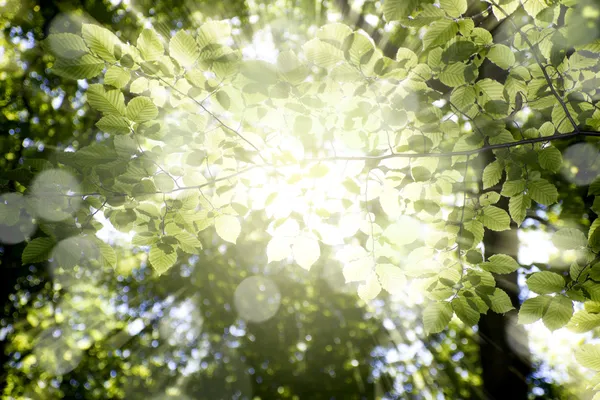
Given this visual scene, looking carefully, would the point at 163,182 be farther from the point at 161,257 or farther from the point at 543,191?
the point at 543,191

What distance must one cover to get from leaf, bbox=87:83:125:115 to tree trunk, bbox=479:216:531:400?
431 centimetres

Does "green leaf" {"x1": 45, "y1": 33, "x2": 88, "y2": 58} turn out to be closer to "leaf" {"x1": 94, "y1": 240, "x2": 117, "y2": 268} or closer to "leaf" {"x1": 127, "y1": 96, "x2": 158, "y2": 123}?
"leaf" {"x1": 127, "y1": 96, "x2": 158, "y2": 123}

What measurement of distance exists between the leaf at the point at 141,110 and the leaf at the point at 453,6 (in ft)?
4.00

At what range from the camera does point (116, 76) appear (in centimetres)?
141

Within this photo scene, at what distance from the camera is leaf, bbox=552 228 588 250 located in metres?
1.52

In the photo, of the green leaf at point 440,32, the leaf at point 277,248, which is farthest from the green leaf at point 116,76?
the green leaf at point 440,32

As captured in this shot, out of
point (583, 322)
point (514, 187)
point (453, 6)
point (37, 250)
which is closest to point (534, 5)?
point (453, 6)

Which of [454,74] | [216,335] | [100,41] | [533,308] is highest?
[100,41]

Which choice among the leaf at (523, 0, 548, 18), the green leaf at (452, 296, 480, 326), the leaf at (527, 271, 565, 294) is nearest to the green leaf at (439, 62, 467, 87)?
the leaf at (523, 0, 548, 18)

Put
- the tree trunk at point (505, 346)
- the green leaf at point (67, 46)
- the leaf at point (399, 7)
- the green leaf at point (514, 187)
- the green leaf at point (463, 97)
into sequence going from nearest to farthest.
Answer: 1. the leaf at point (399, 7)
2. the green leaf at point (67, 46)
3. the green leaf at point (463, 97)
4. the green leaf at point (514, 187)
5. the tree trunk at point (505, 346)

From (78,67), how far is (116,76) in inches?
5.1

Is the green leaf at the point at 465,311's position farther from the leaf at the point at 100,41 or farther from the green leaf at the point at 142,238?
the leaf at the point at 100,41

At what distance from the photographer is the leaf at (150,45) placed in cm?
137

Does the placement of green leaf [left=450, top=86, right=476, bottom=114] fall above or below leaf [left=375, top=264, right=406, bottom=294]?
above
